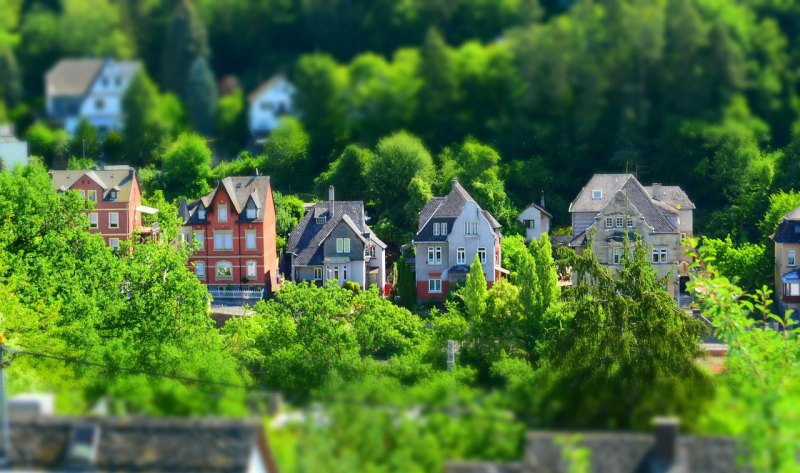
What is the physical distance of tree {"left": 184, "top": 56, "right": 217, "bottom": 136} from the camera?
23656mm

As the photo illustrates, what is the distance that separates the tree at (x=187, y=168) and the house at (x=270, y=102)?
4.34ft

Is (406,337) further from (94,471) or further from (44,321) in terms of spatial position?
(94,471)

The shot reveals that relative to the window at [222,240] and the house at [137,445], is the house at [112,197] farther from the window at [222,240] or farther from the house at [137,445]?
the house at [137,445]

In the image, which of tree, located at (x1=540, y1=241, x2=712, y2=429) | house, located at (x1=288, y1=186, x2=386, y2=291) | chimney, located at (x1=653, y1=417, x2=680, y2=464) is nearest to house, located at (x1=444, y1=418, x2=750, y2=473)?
chimney, located at (x1=653, y1=417, x2=680, y2=464)

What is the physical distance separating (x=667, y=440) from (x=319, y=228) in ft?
85.5

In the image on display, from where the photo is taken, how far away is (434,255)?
30797 mm

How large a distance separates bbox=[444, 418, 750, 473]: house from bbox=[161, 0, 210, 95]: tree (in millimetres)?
16884

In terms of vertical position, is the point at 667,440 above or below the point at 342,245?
below

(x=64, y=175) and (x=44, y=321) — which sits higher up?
(x=64, y=175)

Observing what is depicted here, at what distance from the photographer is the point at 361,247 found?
3108cm

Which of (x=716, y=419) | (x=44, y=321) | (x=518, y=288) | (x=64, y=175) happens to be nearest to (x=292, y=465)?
(x=716, y=419)

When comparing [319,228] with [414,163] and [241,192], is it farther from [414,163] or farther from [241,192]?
[414,163]

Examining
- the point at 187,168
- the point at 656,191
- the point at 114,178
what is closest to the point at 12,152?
the point at 114,178

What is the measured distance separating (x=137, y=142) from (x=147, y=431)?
24374 millimetres
